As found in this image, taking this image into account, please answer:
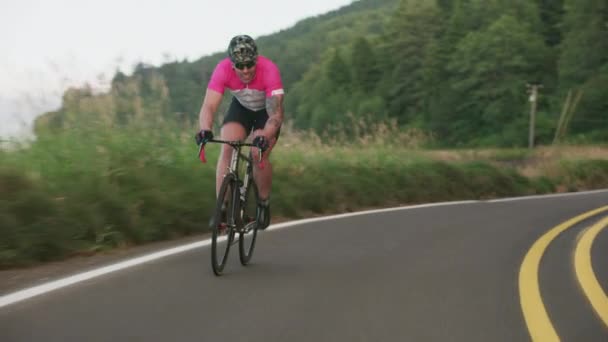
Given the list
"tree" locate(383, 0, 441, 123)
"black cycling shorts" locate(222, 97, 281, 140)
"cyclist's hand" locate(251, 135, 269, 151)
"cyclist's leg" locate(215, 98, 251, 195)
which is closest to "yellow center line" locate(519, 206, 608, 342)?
"cyclist's hand" locate(251, 135, 269, 151)

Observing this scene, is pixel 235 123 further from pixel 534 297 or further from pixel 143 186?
pixel 534 297

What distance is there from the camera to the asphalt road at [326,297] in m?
4.48

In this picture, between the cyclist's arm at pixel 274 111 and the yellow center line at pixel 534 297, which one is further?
the cyclist's arm at pixel 274 111

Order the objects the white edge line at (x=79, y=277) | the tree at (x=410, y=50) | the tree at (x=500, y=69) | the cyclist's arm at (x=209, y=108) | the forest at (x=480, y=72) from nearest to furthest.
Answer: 1. the white edge line at (x=79, y=277)
2. the cyclist's arm at (x=209, y=108)
3. the forest at (x=480, y=72)
4. the tree at (x=500, y=69)
5. the tree at (x=410, y=50)

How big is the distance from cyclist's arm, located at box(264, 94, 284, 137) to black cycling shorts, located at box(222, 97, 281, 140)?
37cm

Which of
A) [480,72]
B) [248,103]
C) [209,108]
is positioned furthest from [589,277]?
[480,72]

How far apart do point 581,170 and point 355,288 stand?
20.1 metres

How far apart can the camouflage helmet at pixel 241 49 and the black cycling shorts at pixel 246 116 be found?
85cm

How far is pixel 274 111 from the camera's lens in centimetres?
662

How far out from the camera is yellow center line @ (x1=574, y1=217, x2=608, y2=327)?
534cm

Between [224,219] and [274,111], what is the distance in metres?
1.08

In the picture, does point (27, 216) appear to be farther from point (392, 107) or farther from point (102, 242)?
point (392, 107)

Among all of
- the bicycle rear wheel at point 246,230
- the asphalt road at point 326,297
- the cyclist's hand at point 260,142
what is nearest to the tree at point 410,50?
the asphalt road at point 326,297

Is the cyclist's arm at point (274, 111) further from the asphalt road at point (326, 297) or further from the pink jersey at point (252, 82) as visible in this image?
the asphalt road at point (326, 297)
